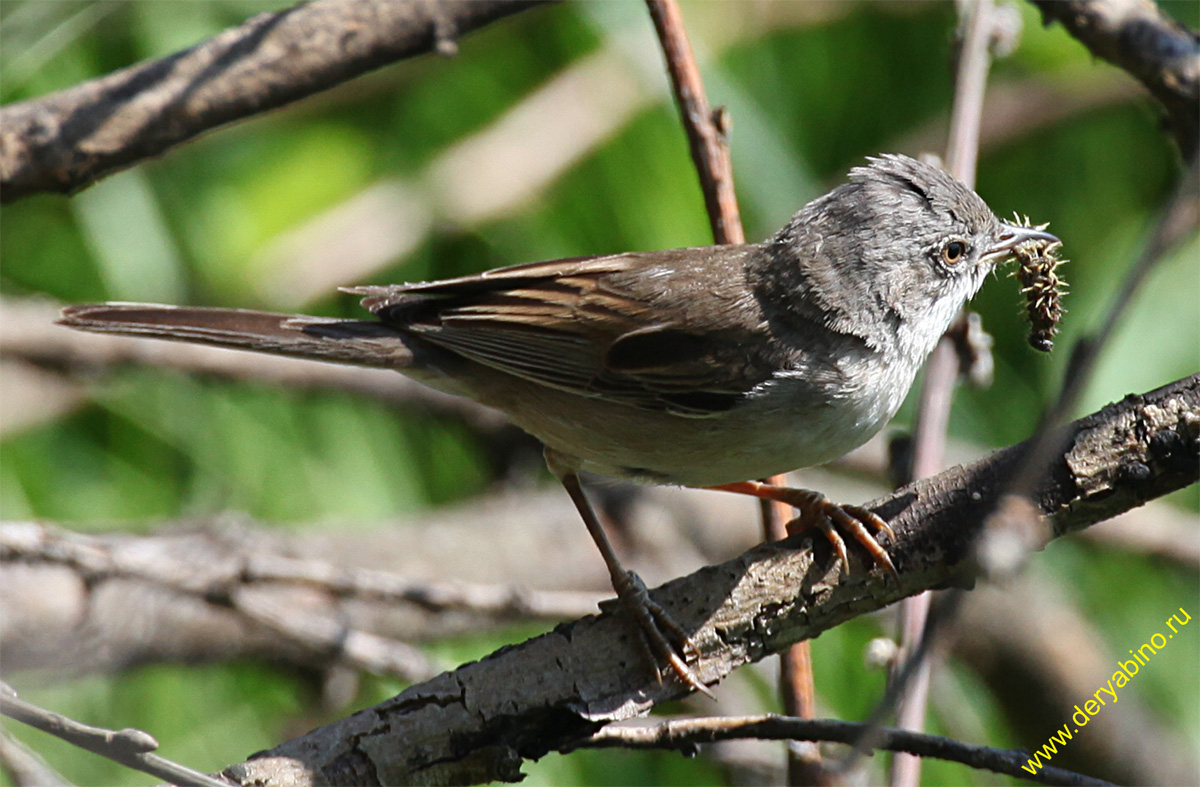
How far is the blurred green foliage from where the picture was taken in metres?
4.88

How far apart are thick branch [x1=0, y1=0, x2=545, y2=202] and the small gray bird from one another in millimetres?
497

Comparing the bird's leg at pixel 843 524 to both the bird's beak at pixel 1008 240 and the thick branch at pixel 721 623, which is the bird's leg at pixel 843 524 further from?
the bird's beak at pixel 1008 240

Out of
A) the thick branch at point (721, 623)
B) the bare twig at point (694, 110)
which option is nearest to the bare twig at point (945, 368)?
the thick branch at point (721, 623)

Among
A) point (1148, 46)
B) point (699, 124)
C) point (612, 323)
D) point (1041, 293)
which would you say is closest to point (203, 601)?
point (612, 323)

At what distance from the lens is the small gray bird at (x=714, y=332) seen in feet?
10.2

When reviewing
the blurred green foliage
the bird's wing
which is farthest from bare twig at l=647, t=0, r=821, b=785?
the blurred green foliage

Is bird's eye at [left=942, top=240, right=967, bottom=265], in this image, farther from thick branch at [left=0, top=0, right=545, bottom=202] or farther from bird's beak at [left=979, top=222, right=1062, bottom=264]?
thick branch at [left=0, top=0, right=545, bottom=202]

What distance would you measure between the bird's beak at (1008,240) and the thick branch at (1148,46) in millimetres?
485

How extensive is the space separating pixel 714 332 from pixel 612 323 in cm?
32

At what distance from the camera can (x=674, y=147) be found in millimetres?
5527

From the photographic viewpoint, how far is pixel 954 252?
3.29 metres

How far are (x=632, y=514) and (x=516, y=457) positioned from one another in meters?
0.79

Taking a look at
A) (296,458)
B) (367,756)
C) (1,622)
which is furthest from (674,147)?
(367,756)

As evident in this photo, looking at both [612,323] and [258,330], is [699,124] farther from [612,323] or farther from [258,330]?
[258,330]
